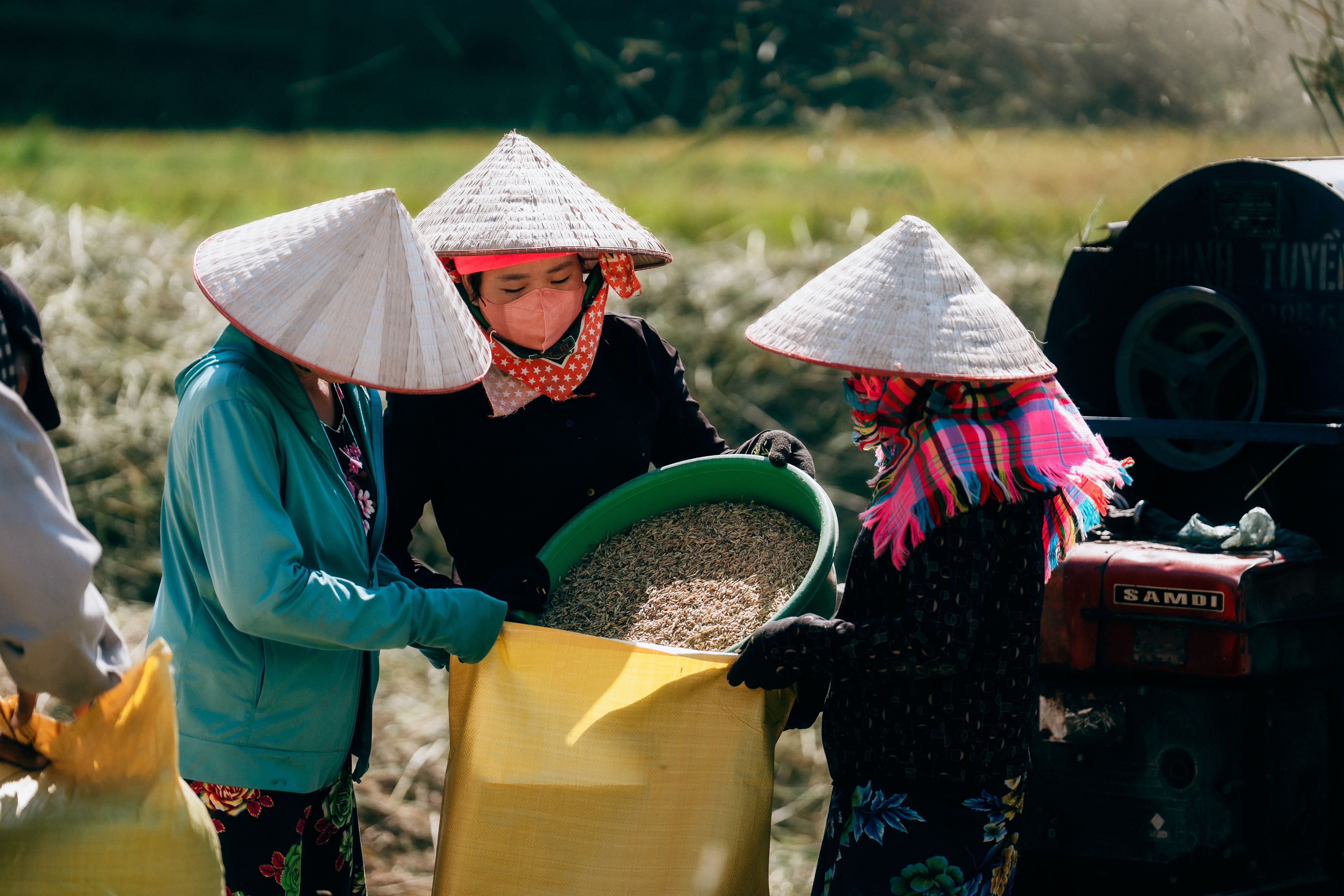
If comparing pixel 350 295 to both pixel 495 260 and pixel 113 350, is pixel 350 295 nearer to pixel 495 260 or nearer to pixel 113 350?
pixel 495 260

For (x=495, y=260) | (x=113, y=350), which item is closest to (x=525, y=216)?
(x=495, y=260)

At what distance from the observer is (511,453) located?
8.02 feet

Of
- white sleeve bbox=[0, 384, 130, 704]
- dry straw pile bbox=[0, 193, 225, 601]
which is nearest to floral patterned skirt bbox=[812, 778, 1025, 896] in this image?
white sleeve bbox=[0, 384, 130, 704]

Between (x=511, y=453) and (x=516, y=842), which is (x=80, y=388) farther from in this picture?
(x=516, y=842)

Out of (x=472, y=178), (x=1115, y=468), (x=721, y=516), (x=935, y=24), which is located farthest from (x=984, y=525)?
(x=935, y=24)

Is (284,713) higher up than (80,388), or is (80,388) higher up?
(284,713)

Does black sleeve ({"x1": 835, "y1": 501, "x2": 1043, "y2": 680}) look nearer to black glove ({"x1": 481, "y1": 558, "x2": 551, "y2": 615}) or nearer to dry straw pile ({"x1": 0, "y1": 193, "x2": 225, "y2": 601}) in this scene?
black glove ({"x1": 481, "y1": 558, "x2": 551, "y2": 615})

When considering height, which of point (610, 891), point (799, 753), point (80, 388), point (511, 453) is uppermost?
point (511, 453)

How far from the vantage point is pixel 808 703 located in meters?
2.24

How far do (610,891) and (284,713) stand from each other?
0.59 m

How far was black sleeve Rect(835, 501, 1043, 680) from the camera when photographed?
1.89 m

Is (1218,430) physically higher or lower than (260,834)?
higher

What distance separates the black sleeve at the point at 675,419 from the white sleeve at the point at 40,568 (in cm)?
131

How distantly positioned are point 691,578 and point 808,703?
0.31 m
